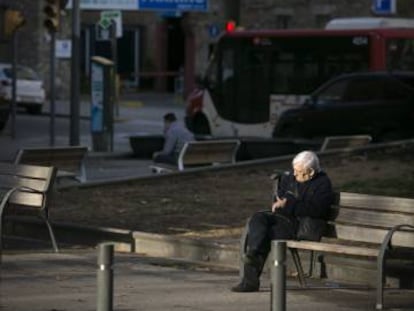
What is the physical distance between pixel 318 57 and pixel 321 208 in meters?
18.1

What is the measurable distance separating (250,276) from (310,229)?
29.9 inches

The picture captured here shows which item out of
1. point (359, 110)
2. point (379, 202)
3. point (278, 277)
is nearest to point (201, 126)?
point (359, 110)

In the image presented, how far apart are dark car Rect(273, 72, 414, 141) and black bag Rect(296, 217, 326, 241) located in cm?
1347

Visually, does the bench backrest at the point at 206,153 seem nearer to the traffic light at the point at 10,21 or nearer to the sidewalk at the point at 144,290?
the sidewalk at the point at 144,290

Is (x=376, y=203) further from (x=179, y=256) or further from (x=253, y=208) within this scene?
(x=253, y=208)

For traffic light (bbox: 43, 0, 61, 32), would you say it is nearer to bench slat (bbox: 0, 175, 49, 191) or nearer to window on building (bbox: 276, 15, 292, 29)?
bench slat (bbox: 0, 175, 49, 191)

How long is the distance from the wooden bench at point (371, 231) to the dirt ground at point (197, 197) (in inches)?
90.2

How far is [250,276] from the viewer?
936 centimetres

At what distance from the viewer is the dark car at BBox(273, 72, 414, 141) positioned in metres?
23.1

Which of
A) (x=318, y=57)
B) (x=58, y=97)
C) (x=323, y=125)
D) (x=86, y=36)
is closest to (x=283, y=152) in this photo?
(x=323, y=125)

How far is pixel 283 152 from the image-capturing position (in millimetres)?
21656

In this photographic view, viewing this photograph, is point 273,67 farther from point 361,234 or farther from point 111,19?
point 361,234

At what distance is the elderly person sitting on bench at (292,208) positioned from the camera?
9.59 metres

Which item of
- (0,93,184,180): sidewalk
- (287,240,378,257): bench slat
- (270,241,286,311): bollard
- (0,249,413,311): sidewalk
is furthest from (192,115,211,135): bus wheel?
(270,241,286,311): bollard
